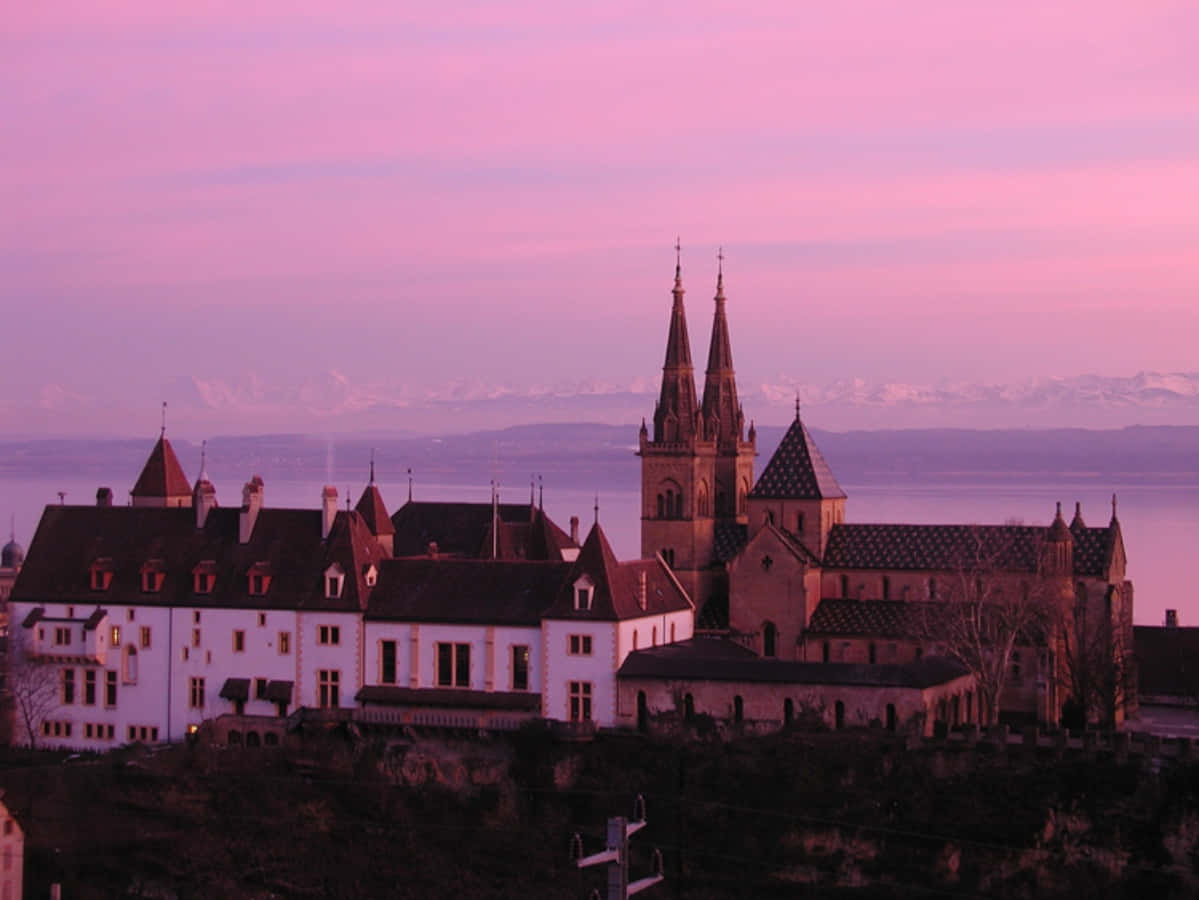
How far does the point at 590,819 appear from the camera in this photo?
209ft

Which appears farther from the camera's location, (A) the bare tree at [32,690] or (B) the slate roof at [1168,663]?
(B) the slate roof at [1168,663]

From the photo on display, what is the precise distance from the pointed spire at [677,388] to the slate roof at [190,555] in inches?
557

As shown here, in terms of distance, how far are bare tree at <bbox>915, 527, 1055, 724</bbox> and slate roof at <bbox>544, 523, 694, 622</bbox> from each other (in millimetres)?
10254

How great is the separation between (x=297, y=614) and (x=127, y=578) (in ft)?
25.0

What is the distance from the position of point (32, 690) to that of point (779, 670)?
28.0 m

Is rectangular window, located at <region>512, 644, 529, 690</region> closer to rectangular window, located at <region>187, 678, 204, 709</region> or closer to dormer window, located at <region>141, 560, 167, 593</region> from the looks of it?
rectangular window, located at <region>187, 678, 204, 709</region>

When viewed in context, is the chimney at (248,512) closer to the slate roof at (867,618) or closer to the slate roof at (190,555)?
the slate roof at (190,555)

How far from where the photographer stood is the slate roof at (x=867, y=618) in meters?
74.4

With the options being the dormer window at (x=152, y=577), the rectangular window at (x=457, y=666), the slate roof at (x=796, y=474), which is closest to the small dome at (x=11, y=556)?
the dormer window at (x=152, y=577)

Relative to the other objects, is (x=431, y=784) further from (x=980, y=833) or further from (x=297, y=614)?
(x=980, y=833)

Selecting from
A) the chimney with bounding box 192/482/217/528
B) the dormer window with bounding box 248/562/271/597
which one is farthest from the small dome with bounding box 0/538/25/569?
the dormer window with bounding box 248/562/271/597

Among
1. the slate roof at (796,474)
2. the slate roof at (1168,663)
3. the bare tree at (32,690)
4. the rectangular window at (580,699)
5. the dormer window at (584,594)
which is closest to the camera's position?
the rectangular window at (580,699)

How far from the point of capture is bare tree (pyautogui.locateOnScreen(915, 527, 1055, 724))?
228 feet

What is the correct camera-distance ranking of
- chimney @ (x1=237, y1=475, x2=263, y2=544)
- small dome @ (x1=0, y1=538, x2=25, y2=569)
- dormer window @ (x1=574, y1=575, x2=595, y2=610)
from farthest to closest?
1. small dome @ (x1=0, y1=538, x2=25, y2=569)
2. chimney @ (x1=237, y1=475, x2=263, y2=544)
3. dormer window @ (x1=574, y1=575, x2=595, y2=610)
